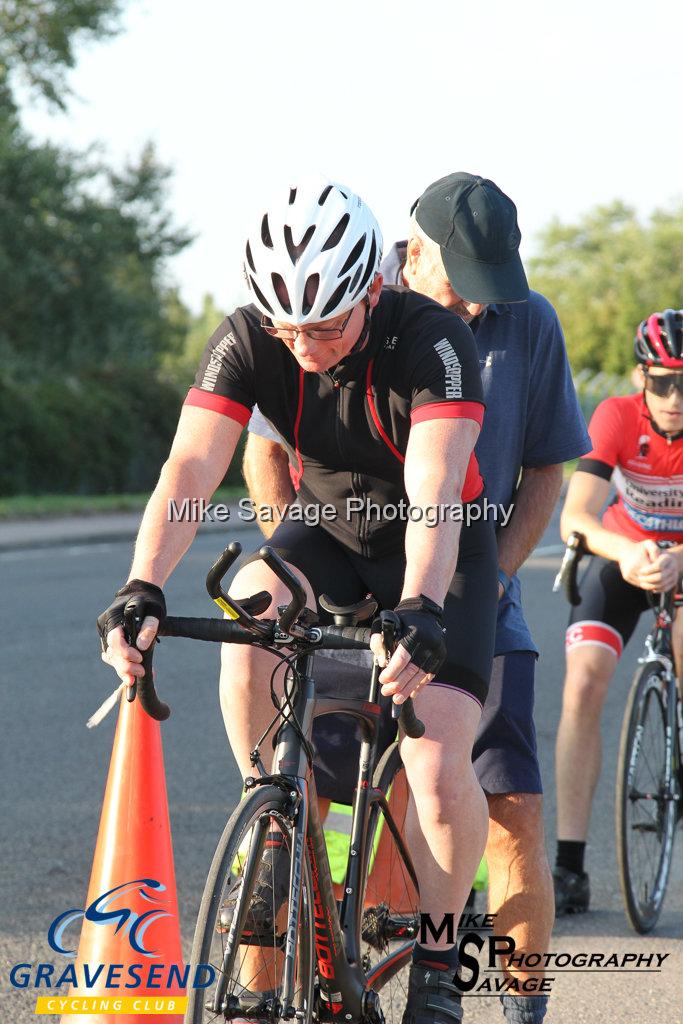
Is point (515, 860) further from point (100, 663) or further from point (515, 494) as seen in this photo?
point (100, 663)

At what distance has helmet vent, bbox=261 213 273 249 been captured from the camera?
2.99m

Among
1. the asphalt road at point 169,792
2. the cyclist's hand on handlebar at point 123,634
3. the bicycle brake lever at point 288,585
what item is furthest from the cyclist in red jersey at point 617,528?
the cyclist's hand on handlebar at point 123,634

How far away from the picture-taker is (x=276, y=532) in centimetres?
348

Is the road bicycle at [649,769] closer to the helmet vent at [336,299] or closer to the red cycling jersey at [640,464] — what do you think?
the red cycling jersey at [640,464]

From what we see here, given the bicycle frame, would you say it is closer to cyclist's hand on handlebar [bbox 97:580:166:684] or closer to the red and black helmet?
cyclist's hand on handlebar [bbox 97:580:166:684]

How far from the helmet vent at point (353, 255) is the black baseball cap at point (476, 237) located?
0.58 meters

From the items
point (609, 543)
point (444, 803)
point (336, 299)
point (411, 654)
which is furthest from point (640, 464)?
point (411, 654)

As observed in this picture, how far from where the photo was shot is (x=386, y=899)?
3549mm

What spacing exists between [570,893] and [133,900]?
2.13 meters

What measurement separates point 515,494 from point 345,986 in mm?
1560

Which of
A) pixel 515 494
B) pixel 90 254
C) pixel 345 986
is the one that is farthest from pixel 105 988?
pixel 90 254

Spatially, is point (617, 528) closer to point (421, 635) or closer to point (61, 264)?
point (421, 635)

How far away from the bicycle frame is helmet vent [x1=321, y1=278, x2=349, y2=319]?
756 mm

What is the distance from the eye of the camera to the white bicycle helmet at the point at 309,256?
2.92 metres
